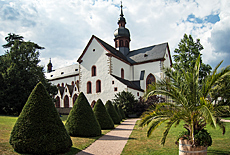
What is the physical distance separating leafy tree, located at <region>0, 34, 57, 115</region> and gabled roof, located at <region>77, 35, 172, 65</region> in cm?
1087

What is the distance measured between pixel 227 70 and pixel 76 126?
797 centimetres

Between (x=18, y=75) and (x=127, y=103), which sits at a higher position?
(x=18, y=75)

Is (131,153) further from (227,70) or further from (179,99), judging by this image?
(227,70)

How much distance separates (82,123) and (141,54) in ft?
101

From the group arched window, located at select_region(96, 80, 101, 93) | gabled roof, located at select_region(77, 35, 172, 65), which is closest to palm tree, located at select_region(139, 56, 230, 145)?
gabled roof, located at select_region(77, 35, 172, 65)

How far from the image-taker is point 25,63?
93.8 ft

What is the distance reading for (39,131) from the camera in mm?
6559

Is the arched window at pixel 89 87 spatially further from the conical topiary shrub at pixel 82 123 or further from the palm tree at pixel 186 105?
the palm tree at pixel 186 105

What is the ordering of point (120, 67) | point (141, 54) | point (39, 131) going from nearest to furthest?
point (39, 131)
point (120, 67)
point (141, 54)

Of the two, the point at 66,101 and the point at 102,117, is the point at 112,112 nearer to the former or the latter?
the point at 102,117

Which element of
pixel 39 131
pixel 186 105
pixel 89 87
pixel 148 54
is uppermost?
pixel 148 54

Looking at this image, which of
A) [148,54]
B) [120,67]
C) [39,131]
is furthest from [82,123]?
[148,54]

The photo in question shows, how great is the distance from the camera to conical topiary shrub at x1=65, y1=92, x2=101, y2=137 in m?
10.5

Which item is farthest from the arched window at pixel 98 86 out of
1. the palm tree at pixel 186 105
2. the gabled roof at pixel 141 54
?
the palm tree at pixel 186 105
